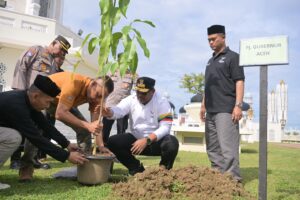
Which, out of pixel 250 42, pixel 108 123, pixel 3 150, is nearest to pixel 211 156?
pixel 250 42

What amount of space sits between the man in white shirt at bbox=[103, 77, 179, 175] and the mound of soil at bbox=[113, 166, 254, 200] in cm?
61

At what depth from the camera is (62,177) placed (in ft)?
11.1

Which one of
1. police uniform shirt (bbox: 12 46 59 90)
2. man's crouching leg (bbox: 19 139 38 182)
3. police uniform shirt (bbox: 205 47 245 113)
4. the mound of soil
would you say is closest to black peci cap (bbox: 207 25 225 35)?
police uniform shirt (bbox: 205 47 245 113)

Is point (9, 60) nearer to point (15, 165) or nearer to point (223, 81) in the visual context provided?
point (15, 165)

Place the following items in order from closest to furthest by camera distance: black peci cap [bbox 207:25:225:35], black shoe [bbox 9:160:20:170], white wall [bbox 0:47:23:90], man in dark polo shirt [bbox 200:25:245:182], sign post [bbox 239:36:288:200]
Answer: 1. sign post [bbox 239:36:288:200]
2. man in dark polo shirt [bbox 200:25:245:182]
3. black peci cap [bbox 207:25:225:35]
4. black shoe [bbox 9:160:20:170]
5. white wall [bbox 0:47:23:90]

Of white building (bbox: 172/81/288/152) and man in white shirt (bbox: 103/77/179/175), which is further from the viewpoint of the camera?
white building (bbox: 172/81/288/152)

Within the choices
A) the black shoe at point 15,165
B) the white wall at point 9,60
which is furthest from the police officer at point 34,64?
the white wall at point 9,60

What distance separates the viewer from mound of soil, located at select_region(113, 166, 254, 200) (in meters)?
2.61

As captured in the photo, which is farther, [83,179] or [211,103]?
[211,103]

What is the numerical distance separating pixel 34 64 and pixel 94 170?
5.76ft

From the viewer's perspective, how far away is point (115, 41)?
9.94 ft

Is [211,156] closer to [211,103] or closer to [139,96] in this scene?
[211,103]

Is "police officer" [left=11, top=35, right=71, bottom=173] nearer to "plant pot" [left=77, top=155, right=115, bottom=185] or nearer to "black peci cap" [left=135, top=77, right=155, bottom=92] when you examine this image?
"black peci cap" [left=135, top=77, right=155, bottom=92]

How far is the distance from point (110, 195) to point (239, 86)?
71.1 inches
